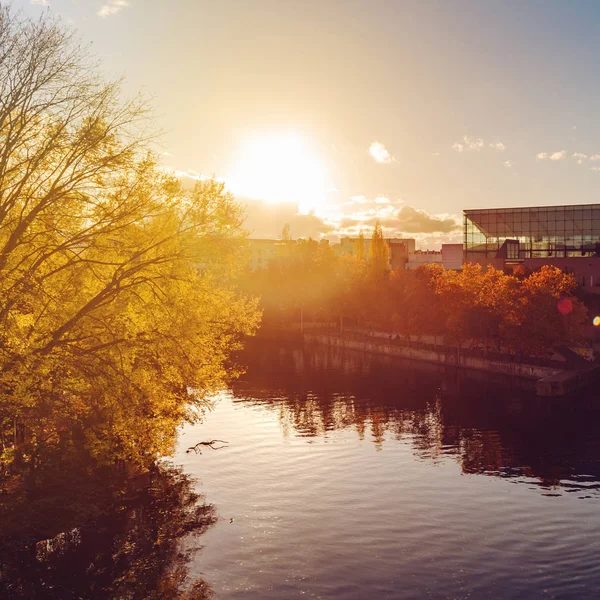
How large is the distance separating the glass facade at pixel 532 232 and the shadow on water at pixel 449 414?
54.2 meters

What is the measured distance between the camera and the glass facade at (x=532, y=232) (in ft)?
467

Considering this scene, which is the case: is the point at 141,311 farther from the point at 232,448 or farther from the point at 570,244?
the point at 570,244

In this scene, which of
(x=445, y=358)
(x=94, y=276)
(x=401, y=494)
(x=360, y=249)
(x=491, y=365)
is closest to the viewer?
(x=94, y=276)

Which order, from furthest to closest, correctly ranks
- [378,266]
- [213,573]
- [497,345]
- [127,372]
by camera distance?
1. [378,266]
2. [497,345]
3. [213,573]
4. [127,372]

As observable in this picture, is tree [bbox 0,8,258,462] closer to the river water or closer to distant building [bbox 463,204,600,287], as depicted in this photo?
the river water

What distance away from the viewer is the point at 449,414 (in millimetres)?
68000

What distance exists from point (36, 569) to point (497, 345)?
81.1 meters

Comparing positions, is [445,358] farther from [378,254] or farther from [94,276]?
[94,276]

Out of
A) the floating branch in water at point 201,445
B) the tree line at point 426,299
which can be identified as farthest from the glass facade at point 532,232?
the floating branch in water at point 201,445

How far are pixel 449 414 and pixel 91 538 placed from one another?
4367 cm

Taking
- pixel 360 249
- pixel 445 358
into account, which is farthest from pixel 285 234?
pixel 445 358

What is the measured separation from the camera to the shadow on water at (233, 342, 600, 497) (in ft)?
164

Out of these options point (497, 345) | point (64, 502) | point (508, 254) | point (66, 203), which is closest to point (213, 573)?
point (64, 502)

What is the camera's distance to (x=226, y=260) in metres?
30.7
